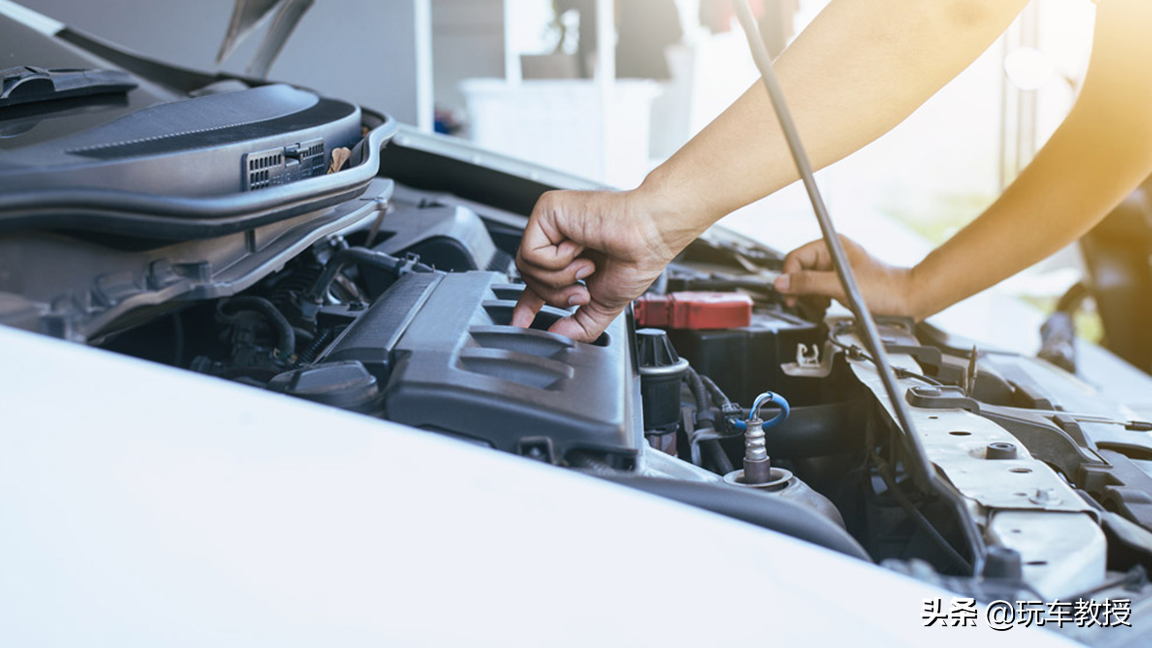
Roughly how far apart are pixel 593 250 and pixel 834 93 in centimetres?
26

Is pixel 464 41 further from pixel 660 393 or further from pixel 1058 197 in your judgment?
pixel 660 393

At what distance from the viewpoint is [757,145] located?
0.79 metres

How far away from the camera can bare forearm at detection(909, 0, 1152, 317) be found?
1079 millimetres

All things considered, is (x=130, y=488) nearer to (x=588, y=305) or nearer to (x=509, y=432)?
(x=509, y=432)

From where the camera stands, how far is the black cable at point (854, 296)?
561 mm

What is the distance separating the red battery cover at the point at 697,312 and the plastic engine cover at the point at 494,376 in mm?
283

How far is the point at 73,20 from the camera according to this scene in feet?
9.25

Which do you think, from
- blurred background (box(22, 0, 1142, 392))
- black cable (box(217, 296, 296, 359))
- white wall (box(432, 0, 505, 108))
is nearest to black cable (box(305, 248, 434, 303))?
black cable (box(217, 296, 296, 359))

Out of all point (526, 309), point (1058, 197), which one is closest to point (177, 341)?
point (526, 309)

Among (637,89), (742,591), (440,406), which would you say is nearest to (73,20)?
(637,89)

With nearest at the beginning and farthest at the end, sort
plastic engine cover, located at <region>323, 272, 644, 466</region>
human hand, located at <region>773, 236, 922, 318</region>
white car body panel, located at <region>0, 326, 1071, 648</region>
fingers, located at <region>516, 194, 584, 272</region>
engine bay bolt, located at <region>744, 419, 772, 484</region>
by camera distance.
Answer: white car body panel, located at <region>0, 326, 1071, 648</region>
plastic engine cover, located at <region>323, 272, 644, 466</region>
engine bay bolt, located at <region>744, 419, 772, 484</region>
fingers, located at <region>516, 194, 584, 272</region>
human hand, located at <region>773, 236, 922, 318</region>

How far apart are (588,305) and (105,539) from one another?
49 centimetres

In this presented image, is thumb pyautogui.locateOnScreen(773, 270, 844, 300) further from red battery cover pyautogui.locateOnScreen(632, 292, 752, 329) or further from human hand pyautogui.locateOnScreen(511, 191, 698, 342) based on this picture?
human hand pyautogui.locateOnScreen(511, 191, 698, 342)

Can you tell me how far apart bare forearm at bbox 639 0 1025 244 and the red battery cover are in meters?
0.29
